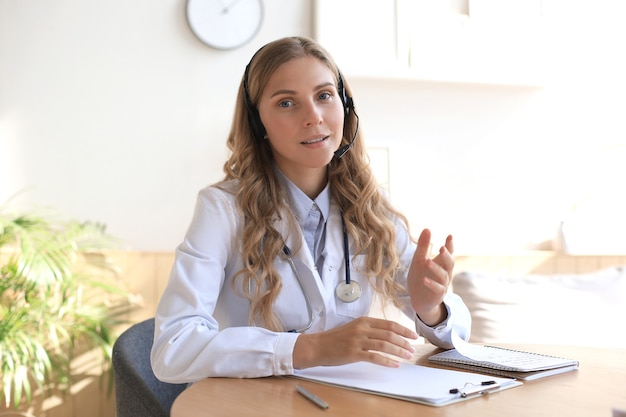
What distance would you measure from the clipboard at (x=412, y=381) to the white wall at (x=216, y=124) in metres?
2.13

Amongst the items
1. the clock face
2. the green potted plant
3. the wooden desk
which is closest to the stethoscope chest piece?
the wooden desk

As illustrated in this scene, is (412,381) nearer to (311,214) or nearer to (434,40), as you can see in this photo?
(311,214)

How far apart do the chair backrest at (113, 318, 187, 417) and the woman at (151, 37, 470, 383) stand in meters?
0.15

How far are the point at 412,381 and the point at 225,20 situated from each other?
2502 mm

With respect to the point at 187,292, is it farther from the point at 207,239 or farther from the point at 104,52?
the point at 104,52

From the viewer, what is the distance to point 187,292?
1512 millimetres

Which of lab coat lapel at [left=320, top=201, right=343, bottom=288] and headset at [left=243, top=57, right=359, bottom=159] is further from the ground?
headset at [left=243, top=57, right=359, bottom=159]

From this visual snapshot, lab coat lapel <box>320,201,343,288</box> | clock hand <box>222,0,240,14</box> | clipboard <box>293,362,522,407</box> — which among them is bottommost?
clipboard <box>293,362,522,407</box>

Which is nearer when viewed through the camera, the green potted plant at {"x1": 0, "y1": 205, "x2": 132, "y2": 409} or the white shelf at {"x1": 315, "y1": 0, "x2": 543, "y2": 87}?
the green potted plant at {"x1": 0, "y1": 205, "x2": 132, "y2": 409}

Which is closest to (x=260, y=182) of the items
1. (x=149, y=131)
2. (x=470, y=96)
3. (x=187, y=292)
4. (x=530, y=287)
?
(x=187, y=292)

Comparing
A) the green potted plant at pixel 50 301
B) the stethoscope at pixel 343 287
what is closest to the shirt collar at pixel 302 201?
the stethoscope at pixel 343 287

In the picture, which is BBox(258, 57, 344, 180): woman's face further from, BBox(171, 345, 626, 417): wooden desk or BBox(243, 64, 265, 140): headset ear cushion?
BBox(171, 345, 626, 417): wooden desk

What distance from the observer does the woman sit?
1503 mm

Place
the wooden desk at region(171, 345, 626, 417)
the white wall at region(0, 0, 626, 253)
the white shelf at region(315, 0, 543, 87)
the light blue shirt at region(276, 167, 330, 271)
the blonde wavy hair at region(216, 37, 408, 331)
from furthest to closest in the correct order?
the white shelf at region(315, 0, 543, 87), the white wall at region(0, 0, 626, 253), the light blue shirt at region(276, 167, 330, 271), the blonde wavy hair at region(216, 37, 408, 331), the wooden desk at region(171, 345, 626, 417)
